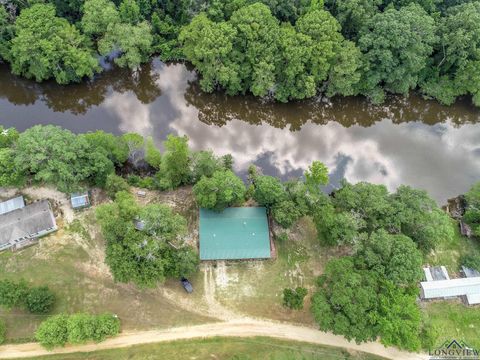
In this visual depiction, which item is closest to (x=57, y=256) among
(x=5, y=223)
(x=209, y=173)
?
(x=5, y=223)

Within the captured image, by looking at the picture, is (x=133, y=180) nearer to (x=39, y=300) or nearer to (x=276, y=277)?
(x=39, y=300)

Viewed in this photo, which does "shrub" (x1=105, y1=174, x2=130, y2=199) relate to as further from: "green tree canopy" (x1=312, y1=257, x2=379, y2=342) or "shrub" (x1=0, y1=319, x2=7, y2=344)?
"green tree canopy" (x1=312, y1=257, x2=379, y2=342)

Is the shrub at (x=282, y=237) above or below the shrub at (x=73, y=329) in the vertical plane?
above

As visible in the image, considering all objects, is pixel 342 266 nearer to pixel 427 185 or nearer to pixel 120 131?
pixel 427 185

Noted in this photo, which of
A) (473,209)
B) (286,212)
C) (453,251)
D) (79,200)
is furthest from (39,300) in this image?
(473,209)

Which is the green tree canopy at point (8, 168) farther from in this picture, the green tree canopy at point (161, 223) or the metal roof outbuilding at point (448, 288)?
the metal roof outbuilding at point (448, 288)

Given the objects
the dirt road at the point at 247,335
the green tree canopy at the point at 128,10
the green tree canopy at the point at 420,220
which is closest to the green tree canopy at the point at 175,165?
the dirt road at the point at 247,335
